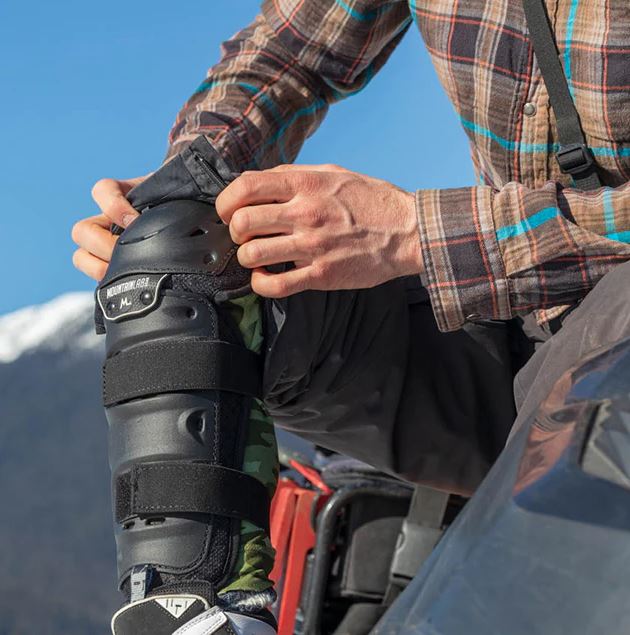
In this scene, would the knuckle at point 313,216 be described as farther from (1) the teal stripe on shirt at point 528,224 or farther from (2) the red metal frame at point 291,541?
(2) the red metal frame at point 291,541

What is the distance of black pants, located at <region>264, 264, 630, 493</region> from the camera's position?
103 cm

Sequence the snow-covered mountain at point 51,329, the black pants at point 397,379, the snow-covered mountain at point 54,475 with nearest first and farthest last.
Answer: the black pants at point 397,379, the snow-covered mountain at point 54,475, the snow-covered mountain at point 51,329

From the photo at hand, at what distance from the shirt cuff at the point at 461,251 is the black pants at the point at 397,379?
92 millimetres

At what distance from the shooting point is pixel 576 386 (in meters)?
0.57

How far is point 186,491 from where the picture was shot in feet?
2.92

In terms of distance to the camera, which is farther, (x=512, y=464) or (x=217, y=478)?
(x=217, y=478)

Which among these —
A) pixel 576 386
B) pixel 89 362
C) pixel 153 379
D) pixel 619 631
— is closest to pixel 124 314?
pixel 153 379

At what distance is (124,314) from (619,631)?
0.65m

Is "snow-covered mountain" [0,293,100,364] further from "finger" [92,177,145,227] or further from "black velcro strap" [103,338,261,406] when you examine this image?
"black velcro strap" [103,338,261,406]

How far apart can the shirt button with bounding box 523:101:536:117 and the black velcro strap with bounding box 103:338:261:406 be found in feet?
1.46

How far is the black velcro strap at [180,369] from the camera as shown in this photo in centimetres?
92

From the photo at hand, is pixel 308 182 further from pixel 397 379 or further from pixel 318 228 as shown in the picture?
pixel 397 379

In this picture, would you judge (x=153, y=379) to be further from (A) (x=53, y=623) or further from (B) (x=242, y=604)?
(A) (x=53, y=623)

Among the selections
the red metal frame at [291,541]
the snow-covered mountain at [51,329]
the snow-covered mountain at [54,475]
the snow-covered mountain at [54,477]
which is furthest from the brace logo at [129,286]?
the snow-covered mountain at [51,329]
